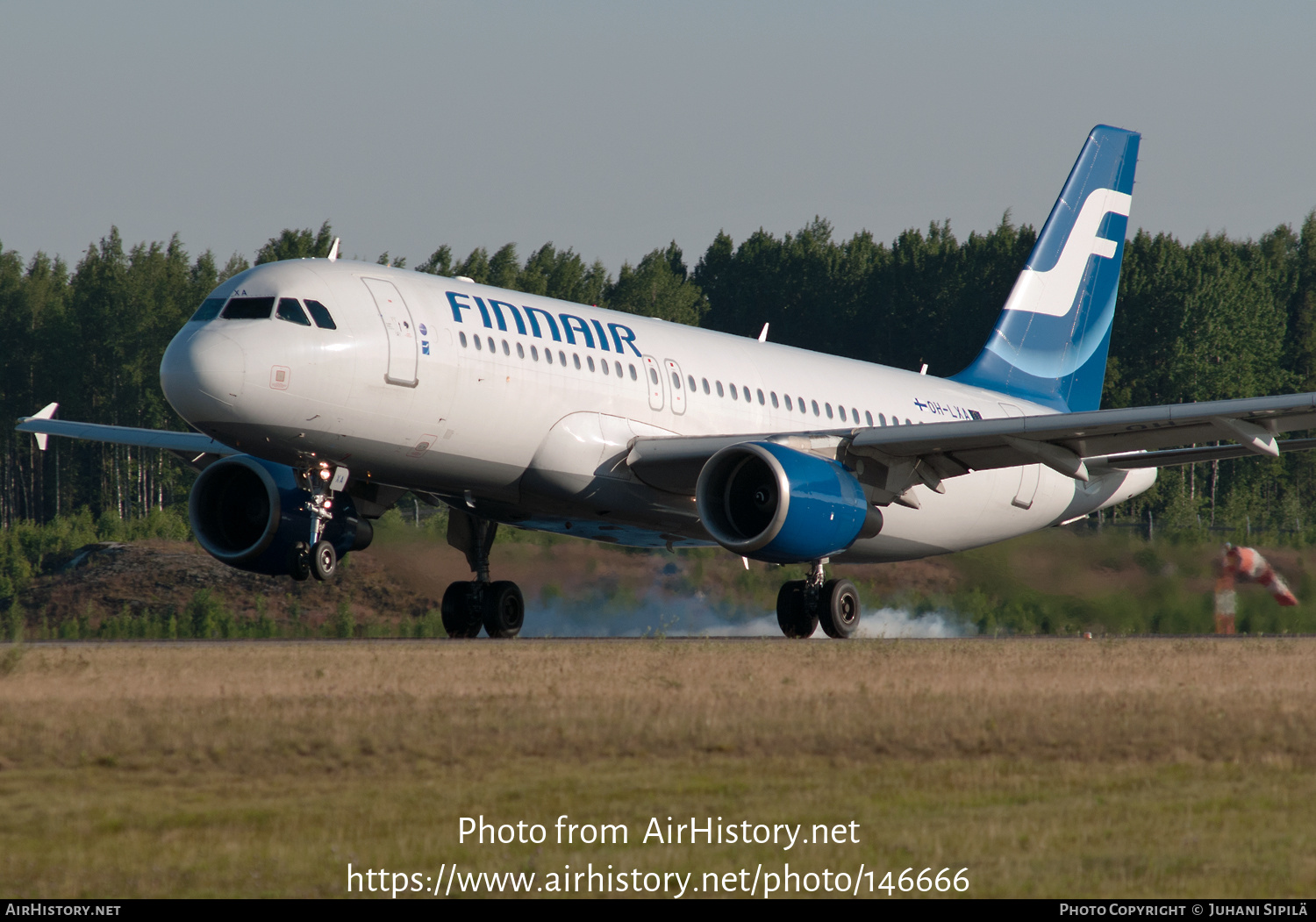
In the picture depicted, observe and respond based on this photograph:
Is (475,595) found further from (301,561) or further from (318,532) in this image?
(301,561)

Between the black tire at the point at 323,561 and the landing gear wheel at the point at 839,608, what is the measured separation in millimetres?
7102

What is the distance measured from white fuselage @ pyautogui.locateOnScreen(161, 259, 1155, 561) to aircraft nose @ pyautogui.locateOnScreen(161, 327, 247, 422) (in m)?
0.02

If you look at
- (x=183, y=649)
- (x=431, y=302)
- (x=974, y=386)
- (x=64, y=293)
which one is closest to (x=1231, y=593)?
(x=974, y=386)

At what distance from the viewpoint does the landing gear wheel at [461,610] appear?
25.0 m

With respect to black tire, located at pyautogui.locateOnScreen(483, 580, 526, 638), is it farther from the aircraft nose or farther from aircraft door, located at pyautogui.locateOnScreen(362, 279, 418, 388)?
the aircraft nose

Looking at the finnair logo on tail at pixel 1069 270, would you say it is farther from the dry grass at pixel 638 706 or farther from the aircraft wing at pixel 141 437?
the aircraft wing at pixel 141 437

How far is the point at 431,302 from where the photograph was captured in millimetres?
20484

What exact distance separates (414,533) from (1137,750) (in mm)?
17958

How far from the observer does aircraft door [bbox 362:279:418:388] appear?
19656 millimetres

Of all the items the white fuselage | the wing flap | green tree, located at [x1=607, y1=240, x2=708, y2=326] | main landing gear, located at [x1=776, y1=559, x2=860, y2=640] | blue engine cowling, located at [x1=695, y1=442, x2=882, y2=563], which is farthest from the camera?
green tree, located at [x1=607, y1=240, x2=708, y2=326]

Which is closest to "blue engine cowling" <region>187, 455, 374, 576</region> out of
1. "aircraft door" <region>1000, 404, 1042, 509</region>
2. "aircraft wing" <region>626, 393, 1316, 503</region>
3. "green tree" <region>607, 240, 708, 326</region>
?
"aircraft wing" <region>626, 393, 1316, 503</region>

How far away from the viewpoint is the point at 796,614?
23453 millimetres

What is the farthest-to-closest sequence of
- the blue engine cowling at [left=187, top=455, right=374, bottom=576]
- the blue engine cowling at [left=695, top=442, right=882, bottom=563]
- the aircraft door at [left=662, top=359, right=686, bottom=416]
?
the aircraft door at [left=662, top=359, right=686, bottom=416]
the blue engine cowling at [left=187, top=455, right=374, bottom=576]
the blue engine cowling at [left=695, top=442, right=882, bottom=563]

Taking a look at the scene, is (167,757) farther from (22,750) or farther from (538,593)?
(538,593)
